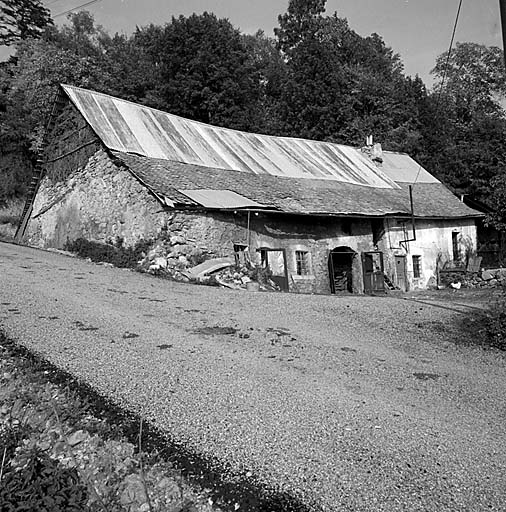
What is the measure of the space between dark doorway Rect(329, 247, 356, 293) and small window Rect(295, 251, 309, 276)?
4.86 feet

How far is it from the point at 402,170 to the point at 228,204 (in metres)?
16.7

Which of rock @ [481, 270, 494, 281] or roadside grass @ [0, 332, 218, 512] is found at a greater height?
roadside grass @ [0, 332, 218, 512]

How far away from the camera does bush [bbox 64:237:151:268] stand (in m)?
15.3

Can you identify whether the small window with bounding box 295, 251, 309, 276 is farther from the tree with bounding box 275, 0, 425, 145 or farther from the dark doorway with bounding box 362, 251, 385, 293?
the tree with bounding box 275, 0, 425, 145

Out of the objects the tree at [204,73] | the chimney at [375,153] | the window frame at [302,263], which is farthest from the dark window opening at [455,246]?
the tree at [204,73]

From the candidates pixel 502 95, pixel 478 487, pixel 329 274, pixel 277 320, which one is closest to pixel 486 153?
pixel 502 95

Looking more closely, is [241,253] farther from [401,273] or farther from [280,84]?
[280,84]

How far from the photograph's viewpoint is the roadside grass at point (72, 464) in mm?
3133

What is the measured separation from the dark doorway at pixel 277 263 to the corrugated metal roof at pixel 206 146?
4.52 m

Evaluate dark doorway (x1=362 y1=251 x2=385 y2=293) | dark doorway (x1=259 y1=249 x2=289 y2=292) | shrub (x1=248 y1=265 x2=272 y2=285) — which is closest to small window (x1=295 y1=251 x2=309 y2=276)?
dark doorway (x1=259 y1=249 x2=289 y2=292)

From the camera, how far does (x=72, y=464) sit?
3.58m

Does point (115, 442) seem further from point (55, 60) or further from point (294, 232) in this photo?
point (55, 60)

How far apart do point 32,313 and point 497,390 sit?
602cm

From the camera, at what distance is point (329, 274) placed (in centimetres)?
1838
